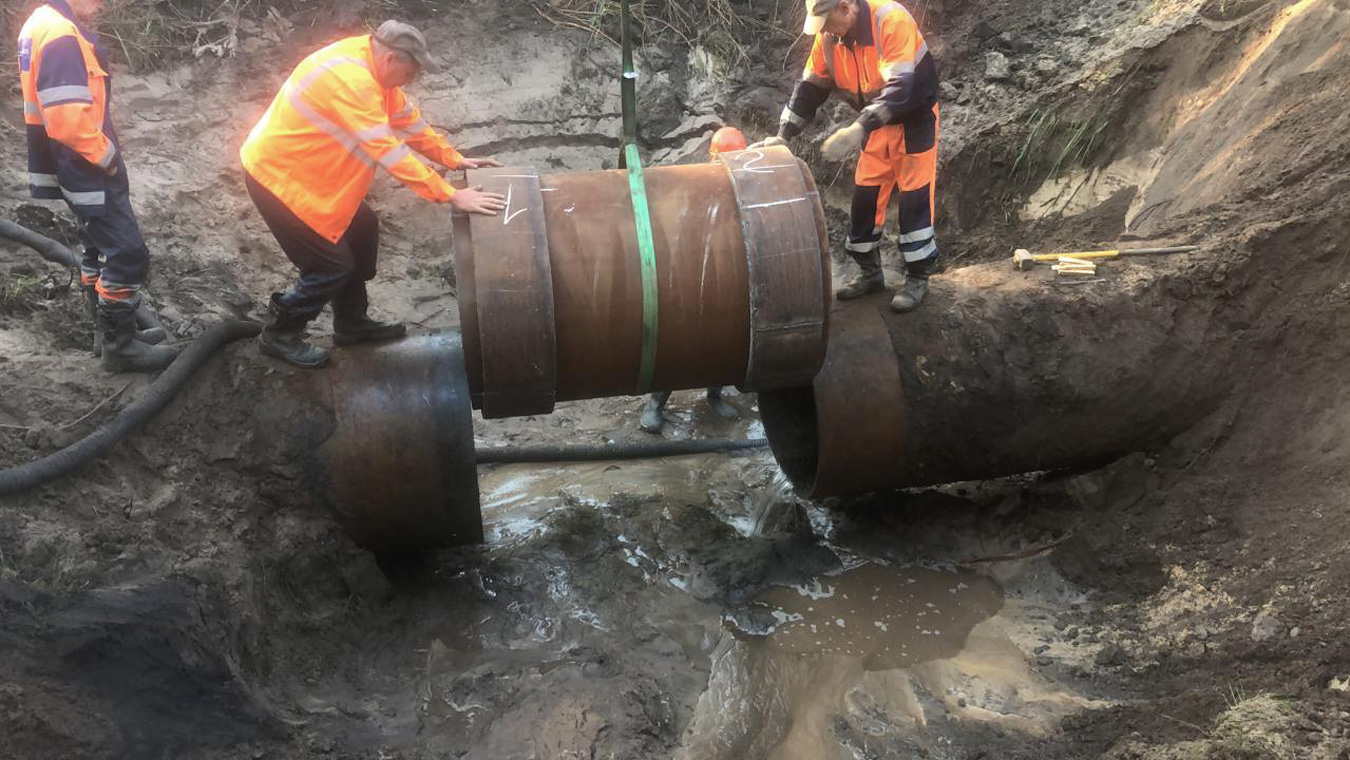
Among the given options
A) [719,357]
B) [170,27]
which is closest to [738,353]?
[719,357]

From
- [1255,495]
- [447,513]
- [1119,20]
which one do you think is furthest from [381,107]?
[1119,20]

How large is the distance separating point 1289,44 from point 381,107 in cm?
470

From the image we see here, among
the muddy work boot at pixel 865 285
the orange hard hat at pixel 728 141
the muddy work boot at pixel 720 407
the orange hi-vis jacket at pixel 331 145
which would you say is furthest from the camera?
the muddy work boot at pixel 720 407

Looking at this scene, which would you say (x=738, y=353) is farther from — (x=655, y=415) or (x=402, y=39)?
(x=655, y=415)

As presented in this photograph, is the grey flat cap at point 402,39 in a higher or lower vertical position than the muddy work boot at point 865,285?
higher

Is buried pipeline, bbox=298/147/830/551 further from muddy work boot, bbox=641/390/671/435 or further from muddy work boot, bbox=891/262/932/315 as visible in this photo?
muddy work boot, bbox=641/390/671/435

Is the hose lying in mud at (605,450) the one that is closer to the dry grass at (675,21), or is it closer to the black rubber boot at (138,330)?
the black rubber boot at (138,330)

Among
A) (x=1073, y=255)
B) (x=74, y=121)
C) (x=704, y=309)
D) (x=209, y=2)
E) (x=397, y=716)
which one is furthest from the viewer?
(x=209, y=2)

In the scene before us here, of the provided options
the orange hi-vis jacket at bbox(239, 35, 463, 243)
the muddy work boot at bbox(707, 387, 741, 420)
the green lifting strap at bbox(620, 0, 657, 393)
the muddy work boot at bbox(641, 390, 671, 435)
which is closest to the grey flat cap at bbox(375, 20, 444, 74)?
the orange hi-vis jacket at bbox(239, 35, 463, 243)

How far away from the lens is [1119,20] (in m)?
5.79

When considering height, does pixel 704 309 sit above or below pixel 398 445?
above

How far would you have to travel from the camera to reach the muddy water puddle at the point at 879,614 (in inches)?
145

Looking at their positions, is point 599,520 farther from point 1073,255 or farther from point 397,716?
point 1073,255

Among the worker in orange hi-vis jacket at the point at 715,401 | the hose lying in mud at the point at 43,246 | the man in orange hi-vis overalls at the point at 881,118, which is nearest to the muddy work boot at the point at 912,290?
the man in orange hi-vis overalls at the point at 881,118
